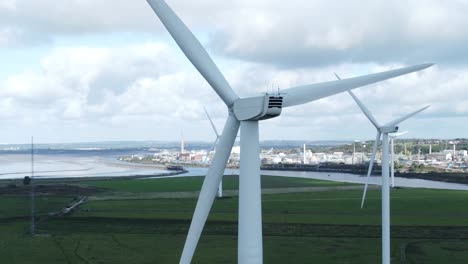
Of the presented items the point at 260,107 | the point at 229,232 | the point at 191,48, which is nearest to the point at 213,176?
the point at 260,107

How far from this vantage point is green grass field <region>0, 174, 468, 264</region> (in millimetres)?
46156

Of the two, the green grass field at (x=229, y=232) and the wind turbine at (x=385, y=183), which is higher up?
the wind turbine at (x=385, y=183)

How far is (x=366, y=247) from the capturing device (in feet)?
163

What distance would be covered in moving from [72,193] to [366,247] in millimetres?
66036

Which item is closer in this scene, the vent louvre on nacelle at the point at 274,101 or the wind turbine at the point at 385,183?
the vent louvre on nacelle at the point at 274,101

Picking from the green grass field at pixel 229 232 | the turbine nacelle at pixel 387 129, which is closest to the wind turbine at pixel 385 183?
the turbine nacelle at pixel 387 129

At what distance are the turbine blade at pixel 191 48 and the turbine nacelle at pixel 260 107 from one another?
963 mm

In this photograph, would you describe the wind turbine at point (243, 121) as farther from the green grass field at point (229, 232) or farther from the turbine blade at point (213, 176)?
the green grass field at point (229, 232)

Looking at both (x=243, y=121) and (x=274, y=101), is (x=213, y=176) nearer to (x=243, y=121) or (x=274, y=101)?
(x=243, y=121)

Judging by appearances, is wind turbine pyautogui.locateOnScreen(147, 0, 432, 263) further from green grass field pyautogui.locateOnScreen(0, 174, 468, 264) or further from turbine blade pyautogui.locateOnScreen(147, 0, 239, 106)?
green grass field pyautogui.locateOnScreen(0, 174, 468, 264)

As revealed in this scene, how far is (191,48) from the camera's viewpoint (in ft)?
73.9

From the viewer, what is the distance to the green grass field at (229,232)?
46156 mm

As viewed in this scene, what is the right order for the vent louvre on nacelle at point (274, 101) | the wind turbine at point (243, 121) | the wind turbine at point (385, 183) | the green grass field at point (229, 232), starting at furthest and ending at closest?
the green grass field at point (229, 232)
the wind turbine at point (385, 183)
the wind turbine at point (243, 121)
the vent louvre on nacelle at point (274, 101)

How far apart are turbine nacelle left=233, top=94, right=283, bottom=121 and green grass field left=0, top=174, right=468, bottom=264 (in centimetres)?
2458
